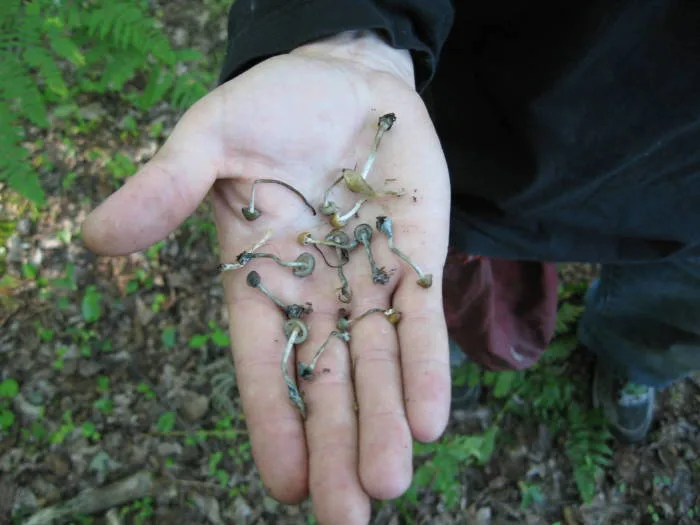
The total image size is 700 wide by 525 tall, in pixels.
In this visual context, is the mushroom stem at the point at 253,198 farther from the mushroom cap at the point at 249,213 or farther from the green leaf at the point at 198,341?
the green leaf at the point at 198,341

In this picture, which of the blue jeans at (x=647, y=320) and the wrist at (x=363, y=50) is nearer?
the wrist at (x=363, y=50)

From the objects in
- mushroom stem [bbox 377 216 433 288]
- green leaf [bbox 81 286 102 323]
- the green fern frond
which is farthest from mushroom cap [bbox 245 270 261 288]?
the green fern frond

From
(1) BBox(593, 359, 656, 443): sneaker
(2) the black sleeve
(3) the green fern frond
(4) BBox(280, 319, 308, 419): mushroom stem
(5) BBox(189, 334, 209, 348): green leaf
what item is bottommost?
(3) the green fern frond

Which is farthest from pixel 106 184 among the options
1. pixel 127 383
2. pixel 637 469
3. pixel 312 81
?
pixel 637 469

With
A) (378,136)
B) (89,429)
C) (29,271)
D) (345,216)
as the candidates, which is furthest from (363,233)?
(29,271)

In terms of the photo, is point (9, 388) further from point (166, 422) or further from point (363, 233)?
point (363, 233)

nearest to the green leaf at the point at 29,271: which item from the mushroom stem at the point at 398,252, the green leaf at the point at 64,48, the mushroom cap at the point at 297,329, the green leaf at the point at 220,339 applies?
the green leaf at the point at 220,339

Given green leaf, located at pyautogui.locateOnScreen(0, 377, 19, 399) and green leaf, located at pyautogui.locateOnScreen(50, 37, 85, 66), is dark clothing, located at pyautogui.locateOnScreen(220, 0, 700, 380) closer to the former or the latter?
green leaf, located at pyautogui.locateOnScreen(50, 37, 85, 66)
